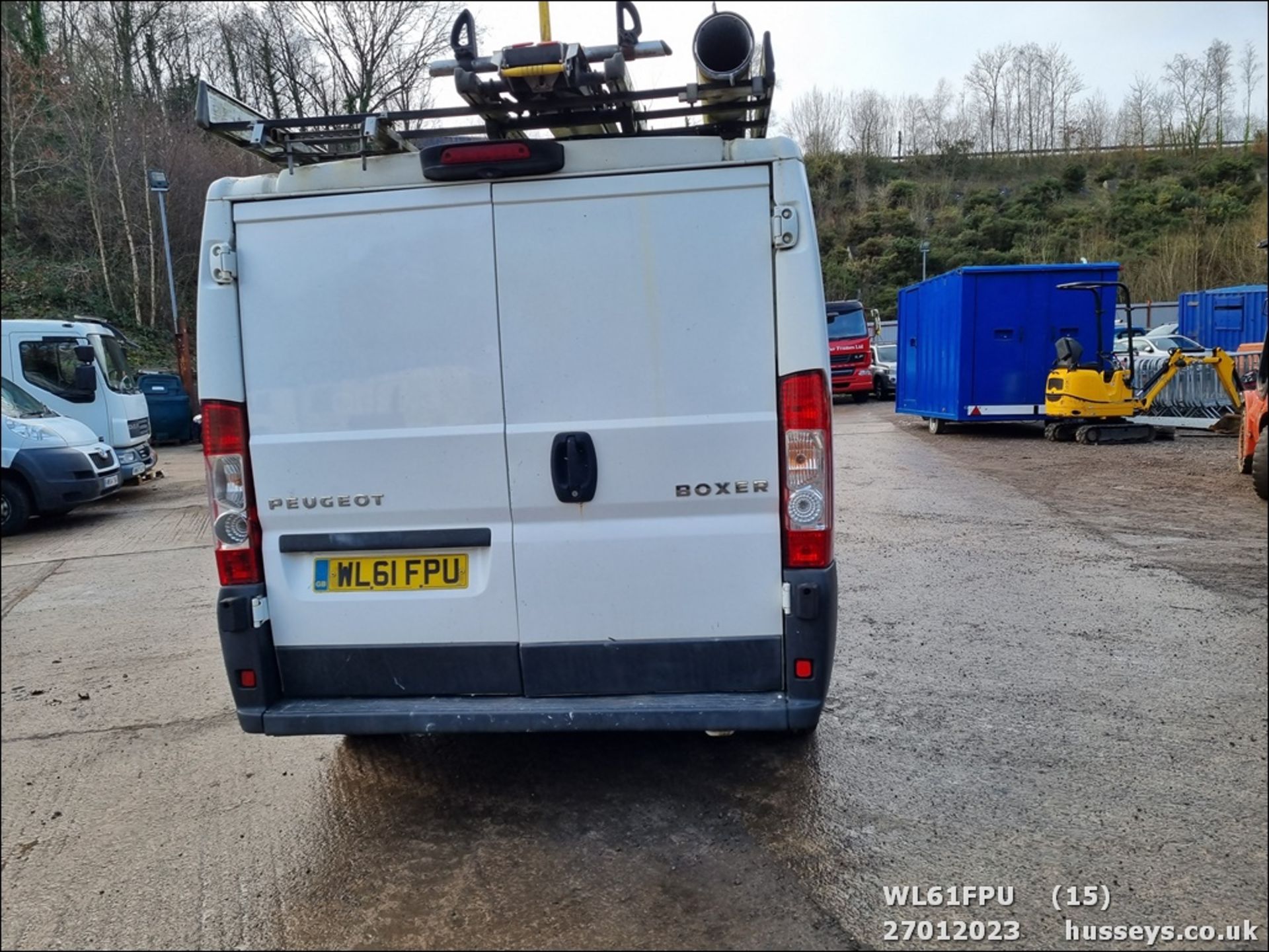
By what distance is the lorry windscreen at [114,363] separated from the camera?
1427cm

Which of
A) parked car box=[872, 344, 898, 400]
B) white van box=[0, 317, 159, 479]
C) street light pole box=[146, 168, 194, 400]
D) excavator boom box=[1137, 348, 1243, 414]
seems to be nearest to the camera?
street light pole box=[146, 168, 194, 400]

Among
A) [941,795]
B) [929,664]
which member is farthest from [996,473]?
[941,795]

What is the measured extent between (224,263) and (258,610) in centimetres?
124

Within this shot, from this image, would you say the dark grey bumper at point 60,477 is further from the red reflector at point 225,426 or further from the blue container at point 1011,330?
the blue container at point 1011,330

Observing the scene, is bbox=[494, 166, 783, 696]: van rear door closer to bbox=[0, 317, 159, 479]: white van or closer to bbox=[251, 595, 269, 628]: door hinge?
bbox=[251, 595, 269, 628]: door hinge

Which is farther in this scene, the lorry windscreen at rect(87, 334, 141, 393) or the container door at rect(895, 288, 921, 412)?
the container door at rect(895, 288, 921, 412)

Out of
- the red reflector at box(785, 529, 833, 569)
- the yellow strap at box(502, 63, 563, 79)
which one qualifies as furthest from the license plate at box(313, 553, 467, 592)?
the yellow strap at box(502, 63, 563, 79)

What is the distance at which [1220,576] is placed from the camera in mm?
6777

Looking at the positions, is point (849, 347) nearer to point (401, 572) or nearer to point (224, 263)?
point (401, 572)

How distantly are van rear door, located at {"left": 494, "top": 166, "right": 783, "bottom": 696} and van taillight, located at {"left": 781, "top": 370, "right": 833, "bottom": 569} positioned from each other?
5cm

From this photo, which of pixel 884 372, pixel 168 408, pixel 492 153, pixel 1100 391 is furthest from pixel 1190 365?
pixel 168 408

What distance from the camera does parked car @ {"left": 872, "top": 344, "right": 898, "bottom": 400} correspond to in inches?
1054

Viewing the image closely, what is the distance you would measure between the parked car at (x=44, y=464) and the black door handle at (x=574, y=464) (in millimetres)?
1549

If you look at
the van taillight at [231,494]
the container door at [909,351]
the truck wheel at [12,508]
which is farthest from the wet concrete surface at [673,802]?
the container door at [909,351]
